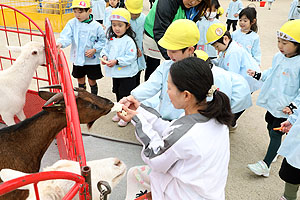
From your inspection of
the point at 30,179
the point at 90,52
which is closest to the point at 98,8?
the point at 90,52

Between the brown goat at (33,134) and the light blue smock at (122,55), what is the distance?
1623mm

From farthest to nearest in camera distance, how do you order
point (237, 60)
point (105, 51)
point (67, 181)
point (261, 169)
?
point (105, 51) < point (237, 60) < point (261, 169) < point (67, 181)

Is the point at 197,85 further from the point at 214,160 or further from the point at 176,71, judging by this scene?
the point at 214,160

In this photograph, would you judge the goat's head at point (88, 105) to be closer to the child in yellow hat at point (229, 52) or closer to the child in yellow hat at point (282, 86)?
the child in yellow hat at point (282, 86)

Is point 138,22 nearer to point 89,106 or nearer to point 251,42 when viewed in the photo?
point 251,42

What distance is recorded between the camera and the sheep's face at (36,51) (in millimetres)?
3311

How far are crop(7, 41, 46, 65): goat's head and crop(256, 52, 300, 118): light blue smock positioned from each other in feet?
8.93

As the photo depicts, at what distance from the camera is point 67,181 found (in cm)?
144

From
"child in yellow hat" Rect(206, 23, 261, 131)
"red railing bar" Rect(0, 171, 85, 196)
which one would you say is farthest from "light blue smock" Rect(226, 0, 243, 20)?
"red railing bar" Rect(0, 171, 85, 196)

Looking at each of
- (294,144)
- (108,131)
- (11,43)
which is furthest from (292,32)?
(11,43)

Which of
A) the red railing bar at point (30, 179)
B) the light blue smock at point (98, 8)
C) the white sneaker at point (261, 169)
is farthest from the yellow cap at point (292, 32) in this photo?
the light blue smock at point (98, 8)

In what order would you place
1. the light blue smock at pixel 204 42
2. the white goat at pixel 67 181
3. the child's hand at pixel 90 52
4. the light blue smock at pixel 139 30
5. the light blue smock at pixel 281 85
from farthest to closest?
the light blue smock at pixel 204 42, the light blue smock at pixel 139 30, the child's hand at pixel 90 52, the light blue smock at pixel 281 85, the white goat at pixel 67 181

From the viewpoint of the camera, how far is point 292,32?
2848mm

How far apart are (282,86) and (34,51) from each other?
2.88 m
